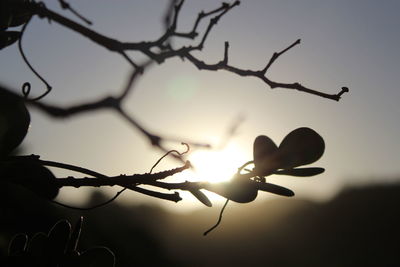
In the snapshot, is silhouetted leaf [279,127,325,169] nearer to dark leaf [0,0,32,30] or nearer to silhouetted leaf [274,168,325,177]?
silhouetted leaf [274,168,325,177]

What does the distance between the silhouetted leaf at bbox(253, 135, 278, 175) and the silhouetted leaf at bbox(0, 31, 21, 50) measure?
1.63 feet

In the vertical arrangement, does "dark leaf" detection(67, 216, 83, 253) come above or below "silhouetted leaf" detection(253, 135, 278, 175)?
below

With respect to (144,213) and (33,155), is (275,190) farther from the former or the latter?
(144,213)

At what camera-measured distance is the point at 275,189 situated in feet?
2.07

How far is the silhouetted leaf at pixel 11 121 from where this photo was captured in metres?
0.71

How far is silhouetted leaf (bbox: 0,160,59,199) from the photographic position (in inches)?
29.0

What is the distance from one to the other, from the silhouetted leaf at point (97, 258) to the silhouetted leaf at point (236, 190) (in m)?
0.23

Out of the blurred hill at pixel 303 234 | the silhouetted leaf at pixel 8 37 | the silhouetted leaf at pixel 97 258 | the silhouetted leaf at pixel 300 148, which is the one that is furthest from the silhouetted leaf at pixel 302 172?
the blurred hill at pixel 303 234

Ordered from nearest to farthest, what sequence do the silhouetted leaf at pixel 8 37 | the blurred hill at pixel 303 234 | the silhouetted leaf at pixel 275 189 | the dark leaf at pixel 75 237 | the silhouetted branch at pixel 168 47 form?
1. the silhouetted leaf at pixel 275 189
2. the dark leaf at pixel 75 237
3. the silhouetted leaf at pixel 8 37
4. the silhouetted branch at pixel 168 47
5. the blurred hill at pixel 303 234

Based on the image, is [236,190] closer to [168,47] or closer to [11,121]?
[11,121]

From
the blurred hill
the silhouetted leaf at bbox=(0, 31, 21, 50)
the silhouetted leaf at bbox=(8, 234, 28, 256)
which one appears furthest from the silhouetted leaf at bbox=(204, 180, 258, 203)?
the blurred hill

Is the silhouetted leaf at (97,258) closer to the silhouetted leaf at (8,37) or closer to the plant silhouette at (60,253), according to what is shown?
the plant silhouette at (60,253)

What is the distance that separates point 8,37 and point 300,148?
563 mm

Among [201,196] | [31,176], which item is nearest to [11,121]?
[31,176]
